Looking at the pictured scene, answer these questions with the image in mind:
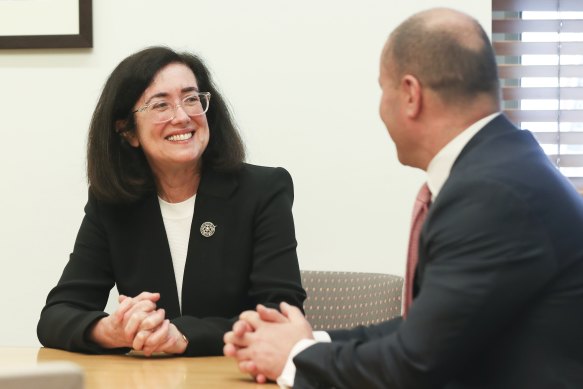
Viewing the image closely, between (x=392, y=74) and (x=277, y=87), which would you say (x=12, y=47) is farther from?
(x=392, y=74)

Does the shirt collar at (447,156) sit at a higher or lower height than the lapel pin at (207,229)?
higher

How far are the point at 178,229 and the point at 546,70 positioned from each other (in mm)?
1533

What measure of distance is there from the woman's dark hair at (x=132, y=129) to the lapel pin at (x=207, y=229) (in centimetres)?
20

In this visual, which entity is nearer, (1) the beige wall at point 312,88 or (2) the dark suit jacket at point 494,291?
(2) the dark suit jacket at point 494,291

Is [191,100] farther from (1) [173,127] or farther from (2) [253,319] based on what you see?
(2) [253,319]

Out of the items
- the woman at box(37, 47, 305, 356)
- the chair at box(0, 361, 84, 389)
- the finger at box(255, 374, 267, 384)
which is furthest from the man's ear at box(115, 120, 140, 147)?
the chair at box(0, 361, 84, 389)

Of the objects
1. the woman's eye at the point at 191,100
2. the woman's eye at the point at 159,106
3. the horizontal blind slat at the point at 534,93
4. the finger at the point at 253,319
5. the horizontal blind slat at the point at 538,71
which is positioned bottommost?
the finger at the point at 253,319

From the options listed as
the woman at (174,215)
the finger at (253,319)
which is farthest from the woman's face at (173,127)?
the finger at (253,319)

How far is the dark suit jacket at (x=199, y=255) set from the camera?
2.50m

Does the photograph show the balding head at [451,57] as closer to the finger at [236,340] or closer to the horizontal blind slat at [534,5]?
the finger at [236,340]

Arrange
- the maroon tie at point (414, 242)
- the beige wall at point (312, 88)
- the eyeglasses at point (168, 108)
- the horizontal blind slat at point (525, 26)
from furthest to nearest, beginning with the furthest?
the horizontal blind slat at point (525, 26) → the beige wall at point (312, 88) → the eyeglasses at point (168, 108) → the maroon tie at point (414, 242)

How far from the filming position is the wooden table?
173 cm

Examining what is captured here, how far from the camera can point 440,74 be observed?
1.60 m

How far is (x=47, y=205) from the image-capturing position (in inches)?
126
